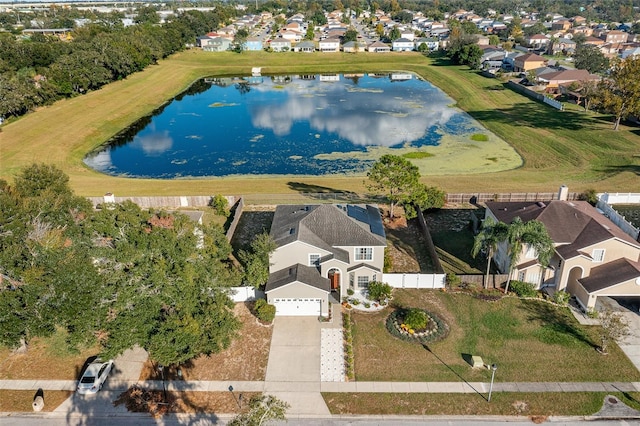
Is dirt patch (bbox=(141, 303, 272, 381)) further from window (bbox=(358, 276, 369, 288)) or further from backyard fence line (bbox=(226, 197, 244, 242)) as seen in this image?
backyard fence line (bbox=(226, 197, 244, 242))

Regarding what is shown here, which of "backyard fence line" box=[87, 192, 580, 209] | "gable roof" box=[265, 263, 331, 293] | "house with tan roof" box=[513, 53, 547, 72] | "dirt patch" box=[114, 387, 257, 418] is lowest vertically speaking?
"dirt patch" box=[114, 387, 257, 418]

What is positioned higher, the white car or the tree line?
the tree line

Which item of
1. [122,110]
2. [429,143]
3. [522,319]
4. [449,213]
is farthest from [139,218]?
[122,110]

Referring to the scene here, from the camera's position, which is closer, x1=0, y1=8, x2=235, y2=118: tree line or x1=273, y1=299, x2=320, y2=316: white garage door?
x1=273, y1=299, x2=320, y2=316: white garage door

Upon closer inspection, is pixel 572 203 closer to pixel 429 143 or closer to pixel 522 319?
pixel 522 319

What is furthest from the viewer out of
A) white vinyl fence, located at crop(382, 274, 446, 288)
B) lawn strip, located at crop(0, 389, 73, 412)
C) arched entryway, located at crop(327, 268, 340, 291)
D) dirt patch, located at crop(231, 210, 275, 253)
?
dirt patch, located at crop(231, 210, 275, 253)

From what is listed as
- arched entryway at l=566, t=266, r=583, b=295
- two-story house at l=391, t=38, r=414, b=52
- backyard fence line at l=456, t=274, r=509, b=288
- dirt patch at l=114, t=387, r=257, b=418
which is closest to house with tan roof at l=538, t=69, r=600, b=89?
two-story house at l=391, t=38, r=414, b=52
